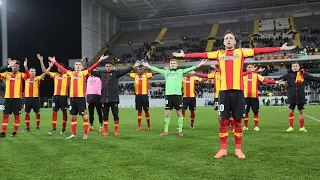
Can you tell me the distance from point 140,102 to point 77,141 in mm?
3606

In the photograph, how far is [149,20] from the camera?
5516cm

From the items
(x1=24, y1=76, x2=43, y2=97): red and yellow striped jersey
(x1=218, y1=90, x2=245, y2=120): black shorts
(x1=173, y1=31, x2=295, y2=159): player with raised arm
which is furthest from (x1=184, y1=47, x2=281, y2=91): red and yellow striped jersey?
(x1=24, y1=76, x2=43, y2=97): red and yellow striped jersey

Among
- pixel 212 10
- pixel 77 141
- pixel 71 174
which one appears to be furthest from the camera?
pixel 212 10

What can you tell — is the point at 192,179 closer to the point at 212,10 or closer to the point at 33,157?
the point at 33,157

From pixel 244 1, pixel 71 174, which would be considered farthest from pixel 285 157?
pixel 244 1

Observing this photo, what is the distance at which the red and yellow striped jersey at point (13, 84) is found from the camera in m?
9.45

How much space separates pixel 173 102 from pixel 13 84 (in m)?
4.61

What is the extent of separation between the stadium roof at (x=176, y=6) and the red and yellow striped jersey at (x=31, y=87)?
1430 inches

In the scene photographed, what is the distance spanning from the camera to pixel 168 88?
9312 millimetres

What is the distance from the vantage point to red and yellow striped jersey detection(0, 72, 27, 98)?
9.45 m

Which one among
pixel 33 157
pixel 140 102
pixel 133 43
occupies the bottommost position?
pixel 33 157

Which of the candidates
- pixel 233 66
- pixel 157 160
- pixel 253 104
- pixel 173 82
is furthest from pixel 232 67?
pixel 253 104

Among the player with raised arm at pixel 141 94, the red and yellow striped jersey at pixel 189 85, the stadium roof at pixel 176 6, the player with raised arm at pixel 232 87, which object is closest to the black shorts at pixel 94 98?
the player with raised arm at pixel 141 94

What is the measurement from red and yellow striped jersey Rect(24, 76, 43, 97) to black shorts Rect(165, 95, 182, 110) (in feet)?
15.3
